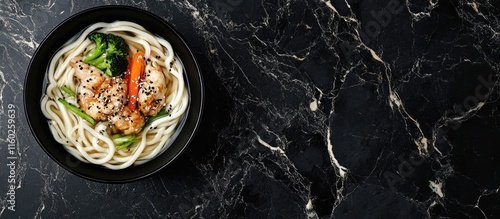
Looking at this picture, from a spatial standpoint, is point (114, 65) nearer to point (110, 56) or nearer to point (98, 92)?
point (110, 56)

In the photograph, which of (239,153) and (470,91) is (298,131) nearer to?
(239,153)

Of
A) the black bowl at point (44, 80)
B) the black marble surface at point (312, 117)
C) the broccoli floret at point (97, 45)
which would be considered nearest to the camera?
the black bowl at point (44, 80)

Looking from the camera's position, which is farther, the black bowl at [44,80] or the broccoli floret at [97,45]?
the broccoli floret at [97,45]

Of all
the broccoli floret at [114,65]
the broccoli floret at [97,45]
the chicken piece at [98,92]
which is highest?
the broccoli floret at [97,45]

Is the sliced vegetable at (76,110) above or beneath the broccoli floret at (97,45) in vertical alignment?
beneath

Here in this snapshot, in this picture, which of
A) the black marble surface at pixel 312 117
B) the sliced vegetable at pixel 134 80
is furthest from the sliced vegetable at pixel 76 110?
the black marble surface at pixel 312 117

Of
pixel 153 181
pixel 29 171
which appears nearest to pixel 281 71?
pixel 153 181

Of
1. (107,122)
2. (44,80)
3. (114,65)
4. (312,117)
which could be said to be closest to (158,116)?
(107,122)

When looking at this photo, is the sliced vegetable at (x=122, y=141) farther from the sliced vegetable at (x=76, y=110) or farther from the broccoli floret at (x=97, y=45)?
the broccoli floret at (x=97, y=45)
